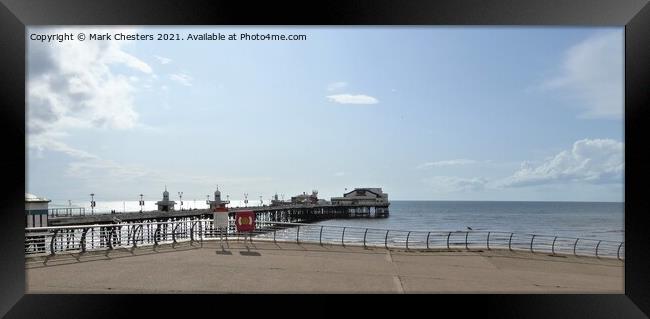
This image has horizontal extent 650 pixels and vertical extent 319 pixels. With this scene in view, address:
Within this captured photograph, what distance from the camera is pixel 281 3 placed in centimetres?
558

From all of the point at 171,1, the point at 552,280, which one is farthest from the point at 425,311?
the point at 171,1

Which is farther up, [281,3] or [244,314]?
[281,3]

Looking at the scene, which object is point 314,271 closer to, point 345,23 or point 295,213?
point 345,23

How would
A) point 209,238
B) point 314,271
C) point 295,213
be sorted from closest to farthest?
point 314,271
point 209,238
point 295,213

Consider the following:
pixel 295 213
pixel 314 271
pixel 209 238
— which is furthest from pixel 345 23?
pixel 295 213

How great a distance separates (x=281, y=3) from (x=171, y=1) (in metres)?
1.36

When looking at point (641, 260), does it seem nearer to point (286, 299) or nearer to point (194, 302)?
point (286, 299)

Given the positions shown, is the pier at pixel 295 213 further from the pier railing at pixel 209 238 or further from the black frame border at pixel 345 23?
the black frame border at pixel 345 23

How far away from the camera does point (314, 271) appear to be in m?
8.78

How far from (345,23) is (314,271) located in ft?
16.3

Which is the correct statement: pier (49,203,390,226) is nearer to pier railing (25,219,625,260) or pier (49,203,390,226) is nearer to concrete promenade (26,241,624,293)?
pier railing (25,219,625,260)

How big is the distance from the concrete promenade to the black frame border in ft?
3.66

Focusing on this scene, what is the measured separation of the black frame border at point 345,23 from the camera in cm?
559

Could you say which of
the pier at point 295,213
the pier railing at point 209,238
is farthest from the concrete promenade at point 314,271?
the pier at point 295,213
